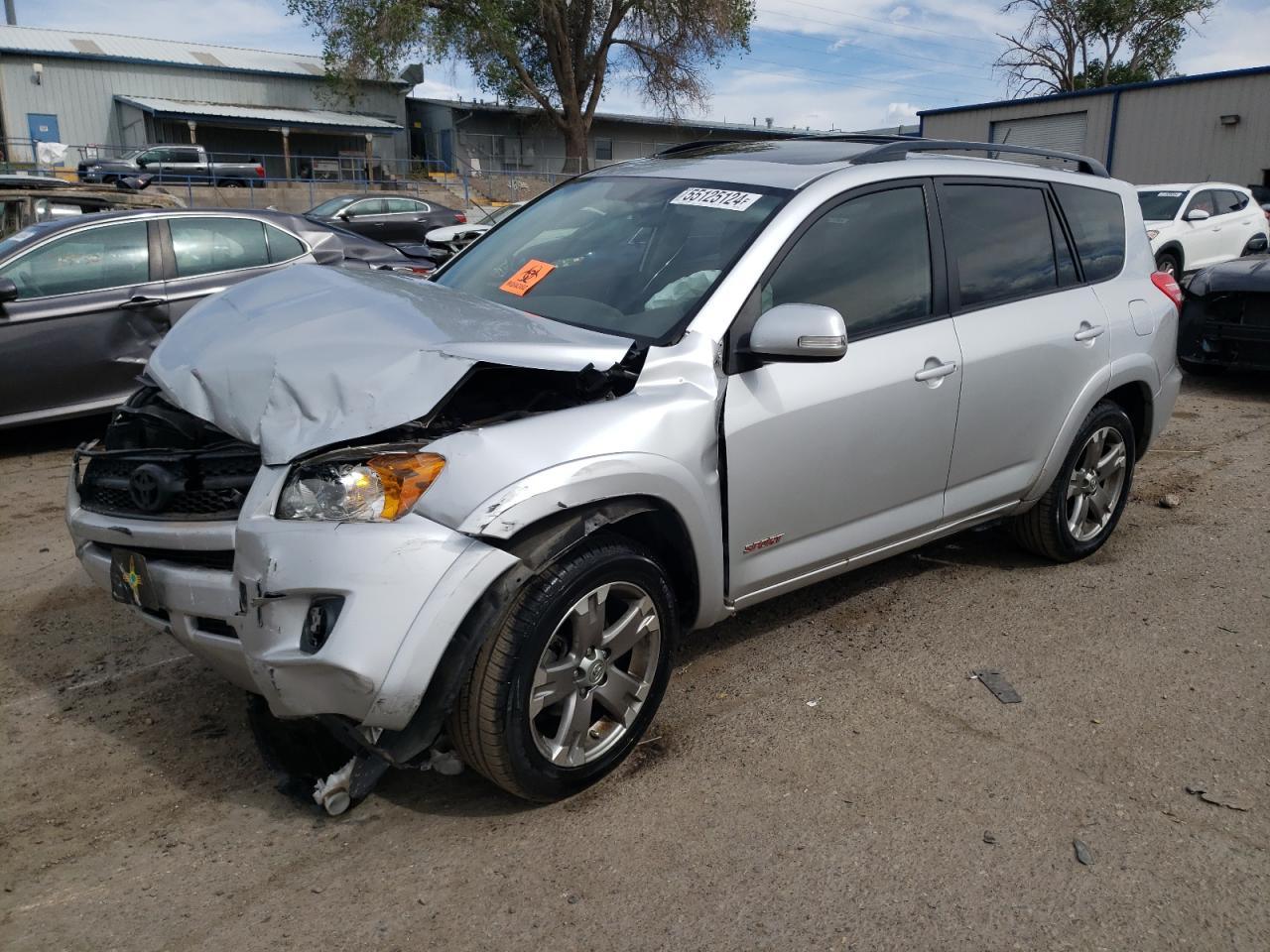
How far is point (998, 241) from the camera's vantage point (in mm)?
4109

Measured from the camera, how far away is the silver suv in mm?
2531

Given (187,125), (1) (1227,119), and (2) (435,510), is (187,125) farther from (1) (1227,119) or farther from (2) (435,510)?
(2) (435,510)

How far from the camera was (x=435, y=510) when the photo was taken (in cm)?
251

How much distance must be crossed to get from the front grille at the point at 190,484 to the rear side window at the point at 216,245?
469cm

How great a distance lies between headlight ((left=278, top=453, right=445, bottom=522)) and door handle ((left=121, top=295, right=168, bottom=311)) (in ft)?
16.3

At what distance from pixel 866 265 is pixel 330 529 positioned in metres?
2.11

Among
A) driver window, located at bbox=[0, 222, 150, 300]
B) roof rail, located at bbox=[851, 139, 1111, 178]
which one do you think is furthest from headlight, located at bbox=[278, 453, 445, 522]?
driver window, located at bbox=[0, 222, 150, 300]

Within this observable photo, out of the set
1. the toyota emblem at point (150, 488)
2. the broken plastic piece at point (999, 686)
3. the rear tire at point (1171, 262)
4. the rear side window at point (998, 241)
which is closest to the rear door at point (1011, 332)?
the rear side window at point (998, 241)

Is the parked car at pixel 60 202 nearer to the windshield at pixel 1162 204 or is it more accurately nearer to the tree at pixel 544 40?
the windshield at pixel 1162 204

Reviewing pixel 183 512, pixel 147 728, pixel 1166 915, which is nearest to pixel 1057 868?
pixel 1166 915

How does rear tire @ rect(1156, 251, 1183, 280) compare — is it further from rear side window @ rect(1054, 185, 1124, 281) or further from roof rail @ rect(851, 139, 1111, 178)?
rear side window @ rect(1054, 185, 1124, 281)

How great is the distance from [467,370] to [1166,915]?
2.19 meters

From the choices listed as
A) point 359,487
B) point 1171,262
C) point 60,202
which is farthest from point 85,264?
point 1171,262

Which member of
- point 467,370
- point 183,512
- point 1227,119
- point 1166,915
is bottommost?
point 1166,915
